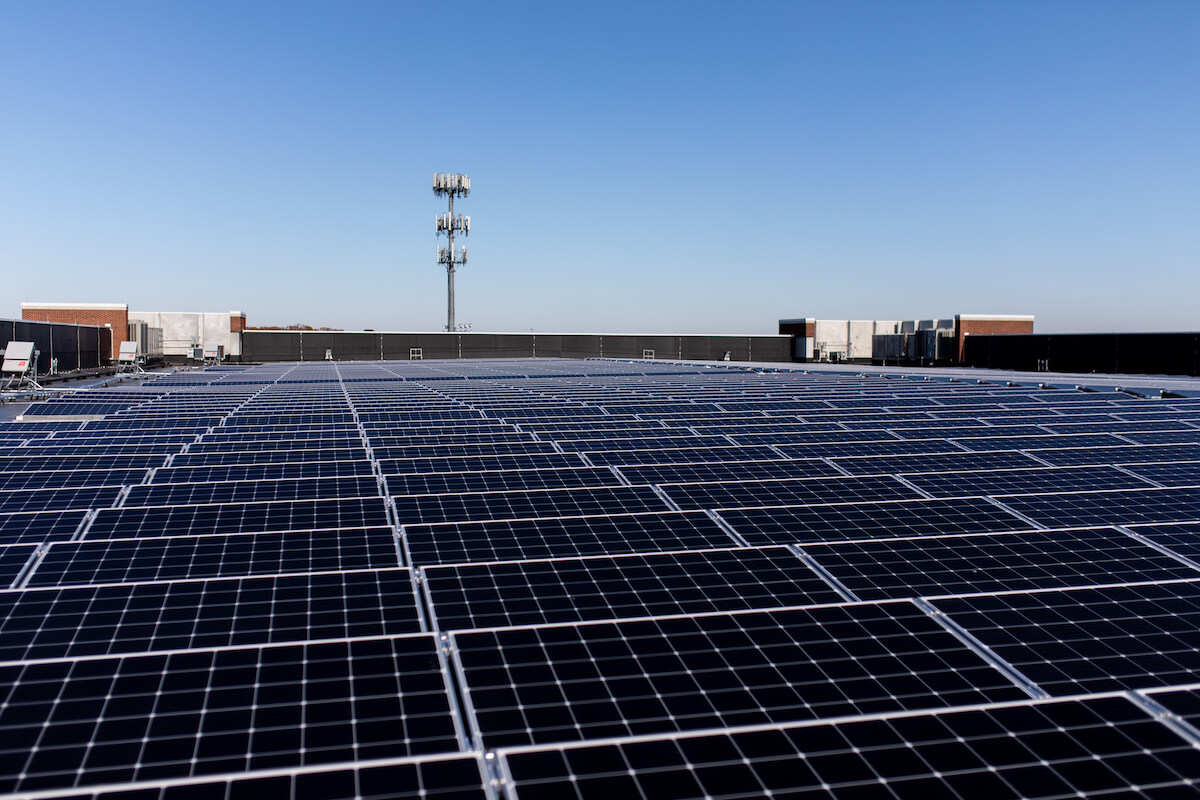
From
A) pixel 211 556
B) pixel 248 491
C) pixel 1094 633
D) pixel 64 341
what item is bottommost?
pixel 211 556

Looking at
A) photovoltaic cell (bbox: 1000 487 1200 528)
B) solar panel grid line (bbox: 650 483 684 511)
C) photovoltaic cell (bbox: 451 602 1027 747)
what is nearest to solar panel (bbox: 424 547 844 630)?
photovoltaic cell (bbox: 451 602 1027 747)

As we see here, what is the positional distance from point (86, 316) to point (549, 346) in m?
32.9

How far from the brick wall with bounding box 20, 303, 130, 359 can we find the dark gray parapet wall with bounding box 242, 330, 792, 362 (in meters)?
14.9

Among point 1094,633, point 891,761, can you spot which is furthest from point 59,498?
point 1094,633

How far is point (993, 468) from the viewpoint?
13359 mm

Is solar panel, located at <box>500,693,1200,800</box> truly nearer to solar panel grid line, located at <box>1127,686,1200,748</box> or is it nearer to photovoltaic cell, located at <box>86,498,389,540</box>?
solar panel grid line, located at <box>1127,686,1200,748</box>

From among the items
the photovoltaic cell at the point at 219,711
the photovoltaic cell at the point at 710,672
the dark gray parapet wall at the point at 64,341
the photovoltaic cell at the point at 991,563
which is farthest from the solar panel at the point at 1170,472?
the dark gray parapet wall at the point at 64,341

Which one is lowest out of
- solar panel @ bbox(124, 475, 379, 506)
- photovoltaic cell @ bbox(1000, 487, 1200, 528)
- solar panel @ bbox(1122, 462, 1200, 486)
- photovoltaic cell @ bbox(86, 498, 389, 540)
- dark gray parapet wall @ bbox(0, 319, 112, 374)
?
photovoltaic cell @ bbox(86, 498, 389, 540)

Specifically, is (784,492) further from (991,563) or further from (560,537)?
(560,537)

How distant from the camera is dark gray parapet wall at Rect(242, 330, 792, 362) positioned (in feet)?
214

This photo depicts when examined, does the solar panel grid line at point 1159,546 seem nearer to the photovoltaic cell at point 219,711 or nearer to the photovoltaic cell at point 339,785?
the photovoltaic cell at point 219,711

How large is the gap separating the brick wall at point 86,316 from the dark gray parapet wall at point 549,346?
14872mm

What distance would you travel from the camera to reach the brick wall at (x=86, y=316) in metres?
50.9

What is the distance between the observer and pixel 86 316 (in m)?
51.2
